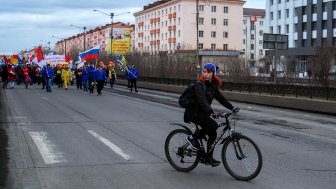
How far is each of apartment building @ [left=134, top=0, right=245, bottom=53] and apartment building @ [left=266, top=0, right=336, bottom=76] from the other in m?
13.7

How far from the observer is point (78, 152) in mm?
10188

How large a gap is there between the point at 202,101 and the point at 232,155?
945 mm

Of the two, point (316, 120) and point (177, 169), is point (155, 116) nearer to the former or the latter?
point (316, 120)

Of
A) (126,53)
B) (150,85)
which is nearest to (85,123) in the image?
(150,85)

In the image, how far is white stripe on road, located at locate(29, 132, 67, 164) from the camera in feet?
30.8

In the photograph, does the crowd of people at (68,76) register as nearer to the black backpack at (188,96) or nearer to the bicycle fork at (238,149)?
the black backpack at (188,96)

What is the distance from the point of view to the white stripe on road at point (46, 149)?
9.40 m

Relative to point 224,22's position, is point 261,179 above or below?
below

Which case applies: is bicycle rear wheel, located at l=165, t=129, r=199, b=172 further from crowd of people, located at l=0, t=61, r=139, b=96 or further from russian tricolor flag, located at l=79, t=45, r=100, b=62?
russian tricolor flag, located at l=79, t=45, r=100, b=62

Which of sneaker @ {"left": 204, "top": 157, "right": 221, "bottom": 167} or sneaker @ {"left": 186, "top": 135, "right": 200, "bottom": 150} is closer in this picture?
Result: sneaker @ {"left": 204, "top": 157, "right": 221, "bottom": 167}

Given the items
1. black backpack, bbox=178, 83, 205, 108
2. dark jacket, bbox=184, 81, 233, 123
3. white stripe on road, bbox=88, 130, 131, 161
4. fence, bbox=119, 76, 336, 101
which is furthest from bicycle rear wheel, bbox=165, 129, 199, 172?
fence, bbox=119, 76, 336, 101

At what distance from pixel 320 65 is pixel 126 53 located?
35.7 metres

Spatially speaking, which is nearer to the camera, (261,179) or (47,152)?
(261,179)

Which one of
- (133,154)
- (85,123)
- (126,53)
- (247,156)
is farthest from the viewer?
(126,53)
